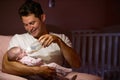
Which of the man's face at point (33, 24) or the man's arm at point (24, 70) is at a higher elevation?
the man's face at point (33, 24)

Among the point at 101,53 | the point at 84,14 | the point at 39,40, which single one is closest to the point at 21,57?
the point at 39,40

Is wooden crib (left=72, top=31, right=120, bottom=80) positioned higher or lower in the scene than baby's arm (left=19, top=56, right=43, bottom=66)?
lower

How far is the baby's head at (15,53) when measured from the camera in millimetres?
1818

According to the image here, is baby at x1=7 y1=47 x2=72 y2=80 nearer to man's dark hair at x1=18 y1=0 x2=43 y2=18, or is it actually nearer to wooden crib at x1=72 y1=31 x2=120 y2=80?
man's dark hair at x1=18 y1=0 x2=43 y2=18

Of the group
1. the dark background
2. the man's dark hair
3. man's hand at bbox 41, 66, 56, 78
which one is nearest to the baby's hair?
man's hand at bbox 41, 66, 56, 78

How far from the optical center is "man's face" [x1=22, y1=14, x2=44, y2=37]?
6.71 feet

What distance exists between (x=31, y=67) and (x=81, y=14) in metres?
2.57

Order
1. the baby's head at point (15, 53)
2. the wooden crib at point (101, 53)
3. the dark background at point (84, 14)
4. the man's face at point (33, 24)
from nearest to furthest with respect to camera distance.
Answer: the baby's head at point (15, 53) < the man's face at point (33, 24) < the wooden crib at point (101, 53) < the dark background at point (84, 14)

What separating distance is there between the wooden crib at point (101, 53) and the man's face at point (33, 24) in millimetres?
1711

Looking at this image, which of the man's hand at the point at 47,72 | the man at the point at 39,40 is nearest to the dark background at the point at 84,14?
the man at the point at 39,40

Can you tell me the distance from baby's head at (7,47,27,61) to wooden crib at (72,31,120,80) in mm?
1964

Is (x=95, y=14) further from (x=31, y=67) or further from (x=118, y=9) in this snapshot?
(x=31, y=67)

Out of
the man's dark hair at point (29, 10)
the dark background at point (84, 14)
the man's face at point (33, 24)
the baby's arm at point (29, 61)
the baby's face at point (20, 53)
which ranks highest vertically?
the man's dark hair at point (29, 10)

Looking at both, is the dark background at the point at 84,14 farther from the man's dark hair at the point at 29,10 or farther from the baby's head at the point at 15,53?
the baby's head at the point at 15,53
